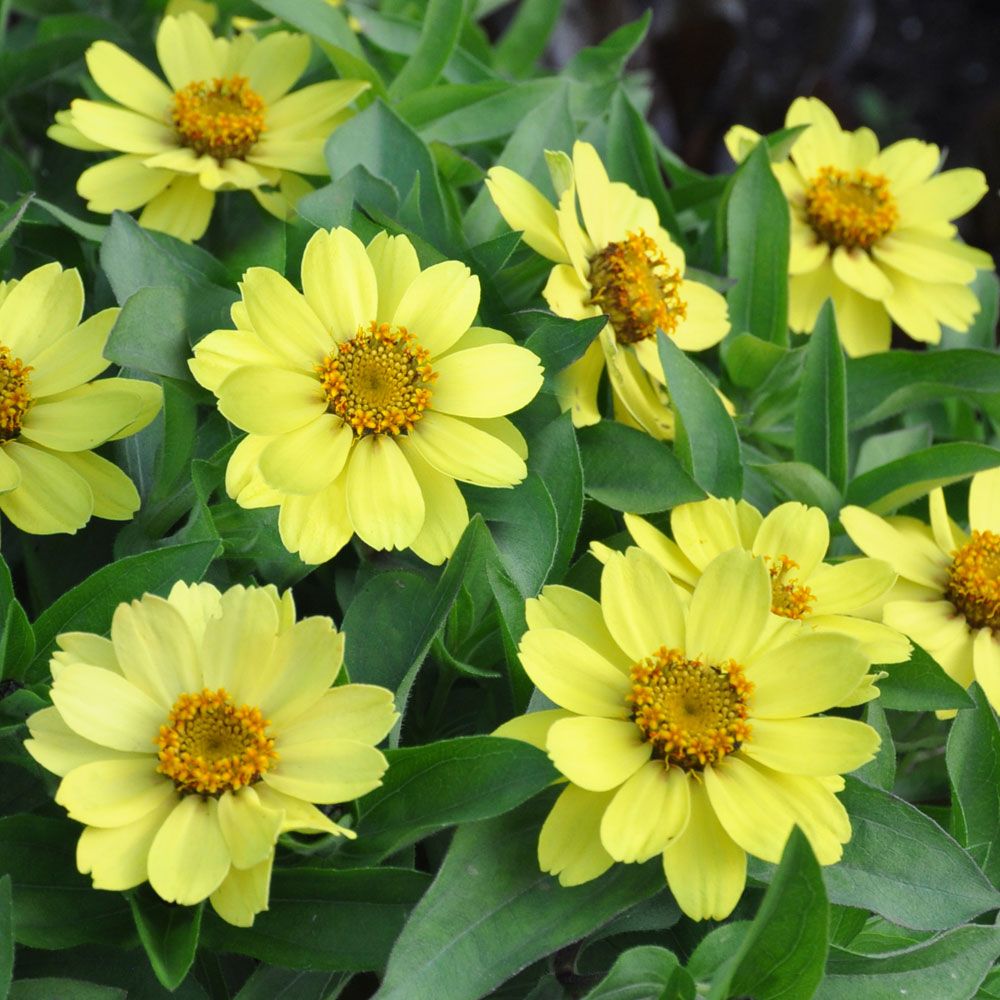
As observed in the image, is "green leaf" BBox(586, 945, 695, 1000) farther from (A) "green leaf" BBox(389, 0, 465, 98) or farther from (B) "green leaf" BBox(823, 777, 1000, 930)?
(A) "green leaf" BBox(389, 0, 465, 98)

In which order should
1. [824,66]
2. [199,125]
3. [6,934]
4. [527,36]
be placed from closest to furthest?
[6,934] < [199,125] < [527,36] < [824,66]

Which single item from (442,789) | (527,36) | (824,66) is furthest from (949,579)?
(824,66)

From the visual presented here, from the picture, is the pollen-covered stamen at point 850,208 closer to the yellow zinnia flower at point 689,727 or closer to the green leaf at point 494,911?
the yellow zinnia flower at point 689,727

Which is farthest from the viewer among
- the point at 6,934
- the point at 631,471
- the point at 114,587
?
the point at 631,471

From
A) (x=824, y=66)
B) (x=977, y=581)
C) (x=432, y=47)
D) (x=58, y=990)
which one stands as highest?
(x=432, y=47)

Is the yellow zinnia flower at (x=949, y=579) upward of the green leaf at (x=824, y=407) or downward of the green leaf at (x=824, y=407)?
downward

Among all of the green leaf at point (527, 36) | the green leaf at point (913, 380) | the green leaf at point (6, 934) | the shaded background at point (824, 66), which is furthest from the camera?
the shaded background at point (824, 66)

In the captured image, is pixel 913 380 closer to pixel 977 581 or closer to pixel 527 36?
pixel 977 581

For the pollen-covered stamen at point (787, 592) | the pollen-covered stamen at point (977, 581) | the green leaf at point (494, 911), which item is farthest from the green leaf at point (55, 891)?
the pollen-covered stamen at point (977, 581)
